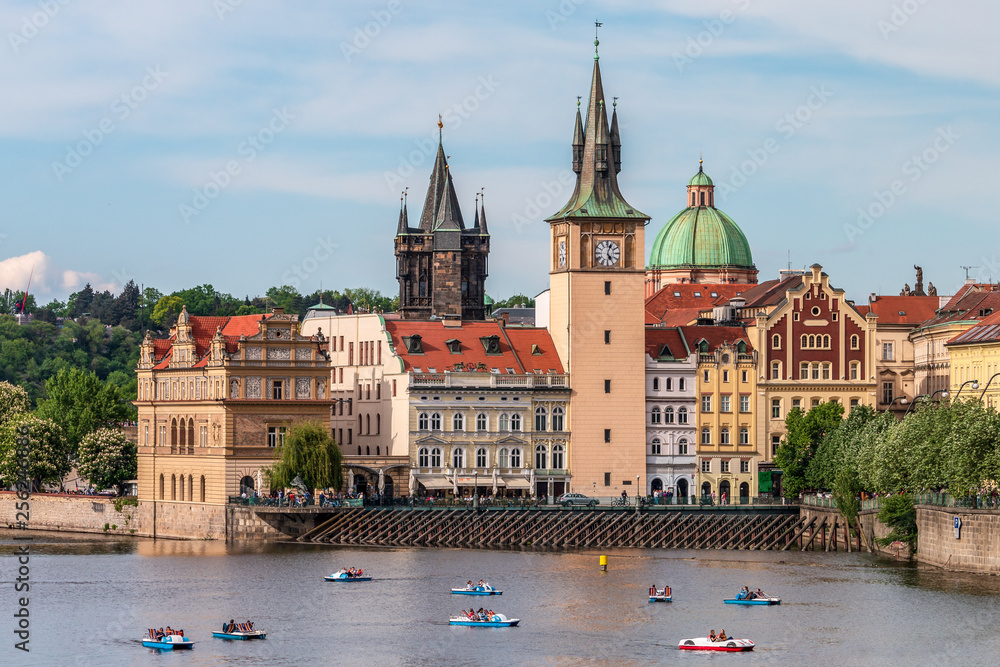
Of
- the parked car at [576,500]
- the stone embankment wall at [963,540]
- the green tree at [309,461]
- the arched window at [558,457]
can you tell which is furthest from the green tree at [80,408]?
the stone embankment wall at [963,540]

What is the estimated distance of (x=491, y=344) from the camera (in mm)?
155500

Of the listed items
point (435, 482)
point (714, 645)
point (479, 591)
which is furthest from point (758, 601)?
point (435, 482)

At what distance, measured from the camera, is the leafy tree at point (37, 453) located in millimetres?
163012

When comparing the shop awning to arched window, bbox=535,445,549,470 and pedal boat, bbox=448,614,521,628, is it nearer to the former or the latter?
arched window, bbox=535,445,549,470

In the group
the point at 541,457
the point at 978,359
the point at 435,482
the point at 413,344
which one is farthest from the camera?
the point at 541,457

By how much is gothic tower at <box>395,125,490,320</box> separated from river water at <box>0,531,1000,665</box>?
5091 cm

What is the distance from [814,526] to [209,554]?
3605cm

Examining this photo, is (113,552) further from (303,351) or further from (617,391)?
(617,391)

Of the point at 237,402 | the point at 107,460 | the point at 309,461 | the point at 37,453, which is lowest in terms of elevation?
the point at 107,460

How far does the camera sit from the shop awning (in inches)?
5910

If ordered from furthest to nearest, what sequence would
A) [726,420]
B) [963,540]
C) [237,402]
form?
[726,420] → [237,402] → [963,540]

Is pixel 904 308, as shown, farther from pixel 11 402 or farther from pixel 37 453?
pixel 11 402

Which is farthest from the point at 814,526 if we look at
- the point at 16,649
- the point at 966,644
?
the point at 16,649

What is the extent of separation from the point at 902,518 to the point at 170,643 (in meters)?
47.5
